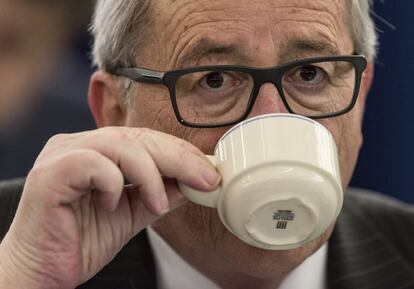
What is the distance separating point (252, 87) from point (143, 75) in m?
0.25

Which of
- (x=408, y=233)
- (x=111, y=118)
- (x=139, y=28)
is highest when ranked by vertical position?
(x=139, y=28)

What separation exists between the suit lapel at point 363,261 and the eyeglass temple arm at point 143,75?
2.05 ft

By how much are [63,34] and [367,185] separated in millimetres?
1423

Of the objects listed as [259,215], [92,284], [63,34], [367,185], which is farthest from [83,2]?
[259,215]

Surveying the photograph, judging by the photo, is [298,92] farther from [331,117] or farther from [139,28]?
[139,28]

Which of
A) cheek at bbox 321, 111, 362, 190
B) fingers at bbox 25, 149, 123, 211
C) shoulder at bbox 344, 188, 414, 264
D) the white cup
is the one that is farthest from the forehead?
shoulder at bbox 344, 188, 414, 264

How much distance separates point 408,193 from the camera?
3271 millimetres

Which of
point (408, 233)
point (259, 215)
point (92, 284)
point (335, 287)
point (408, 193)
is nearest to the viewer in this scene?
point (259, 215)

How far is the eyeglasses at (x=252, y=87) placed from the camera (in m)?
1.55

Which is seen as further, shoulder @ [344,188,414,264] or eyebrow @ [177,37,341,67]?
shoulder @ [344,188,414,264]

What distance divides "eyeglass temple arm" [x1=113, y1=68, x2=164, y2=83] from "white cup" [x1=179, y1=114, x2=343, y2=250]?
0.32 m

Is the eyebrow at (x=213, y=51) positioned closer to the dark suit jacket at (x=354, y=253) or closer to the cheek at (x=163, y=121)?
the cheek at (x=163, y=121)

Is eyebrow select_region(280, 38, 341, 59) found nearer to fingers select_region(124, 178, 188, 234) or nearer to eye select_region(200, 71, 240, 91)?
eye select_region(200, 71, 240, 91)

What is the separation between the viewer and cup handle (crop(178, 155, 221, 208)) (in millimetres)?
1344
